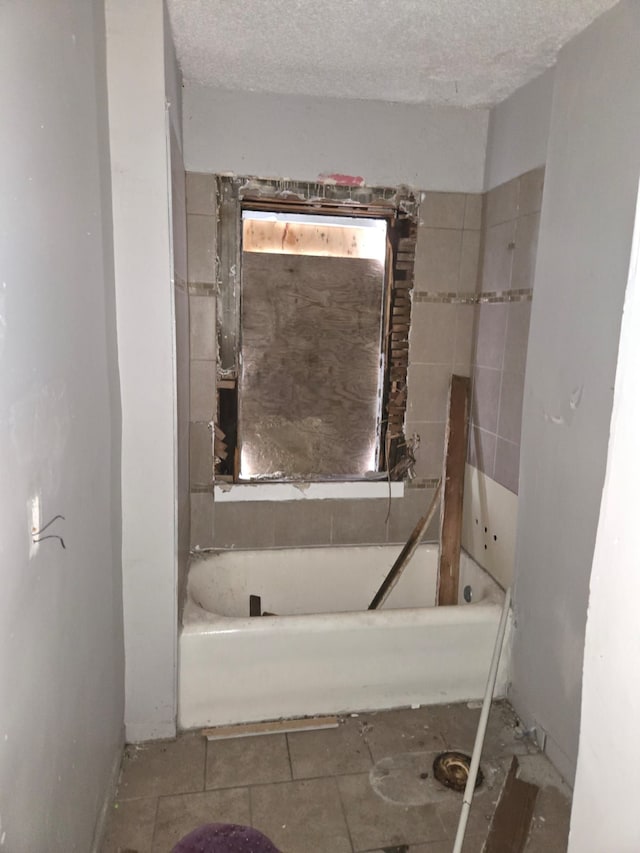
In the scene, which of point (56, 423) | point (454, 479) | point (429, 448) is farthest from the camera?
point (429, 448)

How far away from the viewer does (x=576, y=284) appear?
1.82m

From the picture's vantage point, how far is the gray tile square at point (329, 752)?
1.94 meters

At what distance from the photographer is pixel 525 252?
2.25m

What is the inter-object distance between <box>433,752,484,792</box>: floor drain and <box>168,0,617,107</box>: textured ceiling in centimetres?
244

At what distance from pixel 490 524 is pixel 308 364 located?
3.64 feet

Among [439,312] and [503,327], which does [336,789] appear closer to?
[503,327]

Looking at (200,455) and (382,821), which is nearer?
(382,821)

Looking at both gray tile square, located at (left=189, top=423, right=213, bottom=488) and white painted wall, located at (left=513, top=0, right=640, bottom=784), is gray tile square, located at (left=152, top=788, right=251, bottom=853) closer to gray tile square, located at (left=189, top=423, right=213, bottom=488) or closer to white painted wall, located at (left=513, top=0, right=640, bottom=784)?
white painted wall, located at (left=513, top=0, right=640, bottom=784)

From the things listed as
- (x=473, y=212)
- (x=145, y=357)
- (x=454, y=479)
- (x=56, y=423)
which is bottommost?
(x=454, y=479)

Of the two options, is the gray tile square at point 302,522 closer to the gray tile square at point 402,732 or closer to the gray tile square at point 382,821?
the gray tile square at point 402,732

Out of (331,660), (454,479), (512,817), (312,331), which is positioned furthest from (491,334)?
(512,817)

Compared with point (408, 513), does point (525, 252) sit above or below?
above

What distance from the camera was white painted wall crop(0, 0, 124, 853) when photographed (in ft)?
3.00

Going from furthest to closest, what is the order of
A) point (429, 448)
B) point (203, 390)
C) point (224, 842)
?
point (429, 448) → point (203, 390) → point (224, 842)
